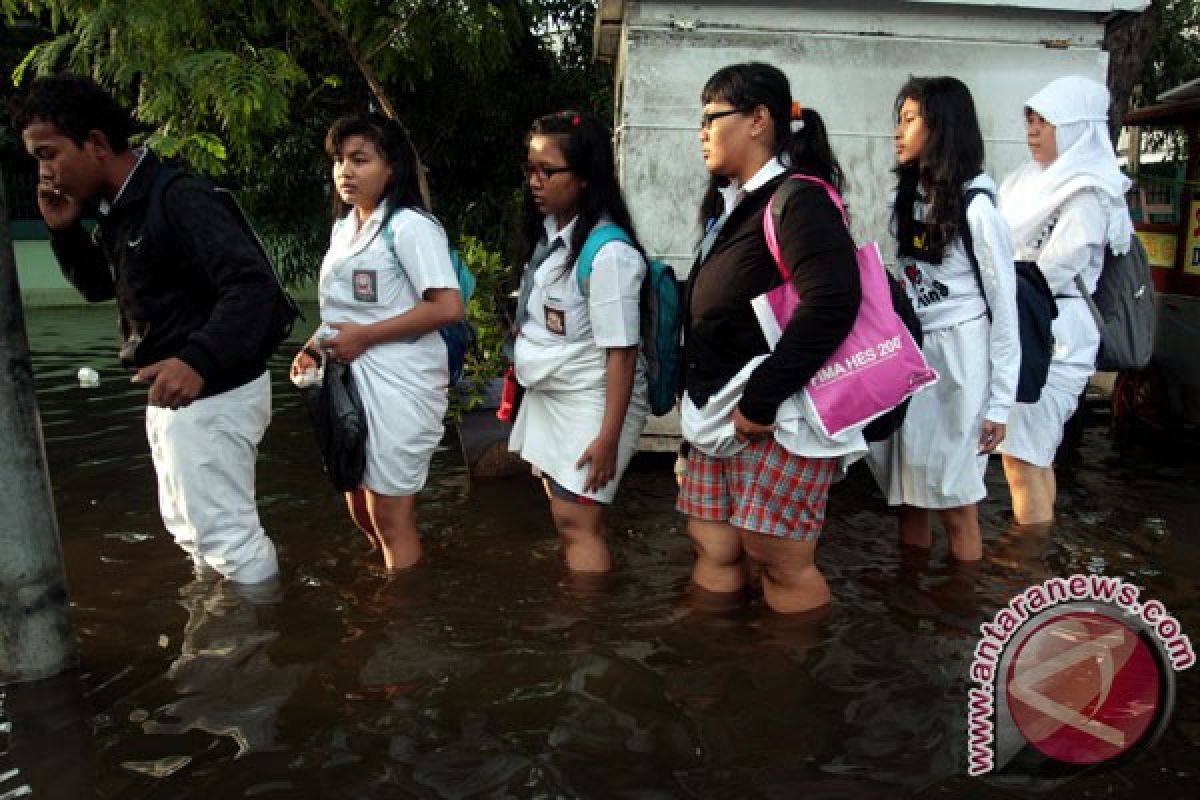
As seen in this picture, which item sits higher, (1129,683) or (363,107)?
(363,107)

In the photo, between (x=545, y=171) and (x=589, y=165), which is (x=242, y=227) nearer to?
(x=545, y=171)

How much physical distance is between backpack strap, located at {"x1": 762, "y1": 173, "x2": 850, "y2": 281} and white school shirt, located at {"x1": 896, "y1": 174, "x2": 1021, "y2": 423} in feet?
2.81

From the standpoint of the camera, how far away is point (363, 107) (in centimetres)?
1102

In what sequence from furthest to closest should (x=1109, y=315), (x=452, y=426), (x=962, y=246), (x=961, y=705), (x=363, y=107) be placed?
(x=363, y=107), (x=452, y=426), (x=1109, y=315), (x=962, y=246), (x=961, y=705)

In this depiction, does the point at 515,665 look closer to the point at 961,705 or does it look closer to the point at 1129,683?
the point at 961,705

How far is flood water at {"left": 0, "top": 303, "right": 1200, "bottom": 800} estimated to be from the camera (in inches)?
101

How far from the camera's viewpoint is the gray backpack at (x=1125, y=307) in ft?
14.3

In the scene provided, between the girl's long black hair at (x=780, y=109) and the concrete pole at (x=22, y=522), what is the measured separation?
2005 millimetres

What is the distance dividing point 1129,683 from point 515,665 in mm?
1753

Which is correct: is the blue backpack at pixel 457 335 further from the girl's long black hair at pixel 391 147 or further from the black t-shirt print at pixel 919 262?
the black t-shirt print at pixel 919 262

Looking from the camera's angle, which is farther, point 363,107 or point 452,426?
point 363,107

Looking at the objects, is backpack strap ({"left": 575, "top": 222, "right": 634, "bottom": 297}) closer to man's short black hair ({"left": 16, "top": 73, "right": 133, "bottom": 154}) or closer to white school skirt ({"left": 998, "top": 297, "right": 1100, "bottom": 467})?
man's short black hair ({"left": 16, "top": 73, "right": 133, "bottom": 154})

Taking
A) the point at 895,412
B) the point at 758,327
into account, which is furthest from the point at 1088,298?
the point at 758,327

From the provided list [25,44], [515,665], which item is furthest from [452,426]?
[25,44]
